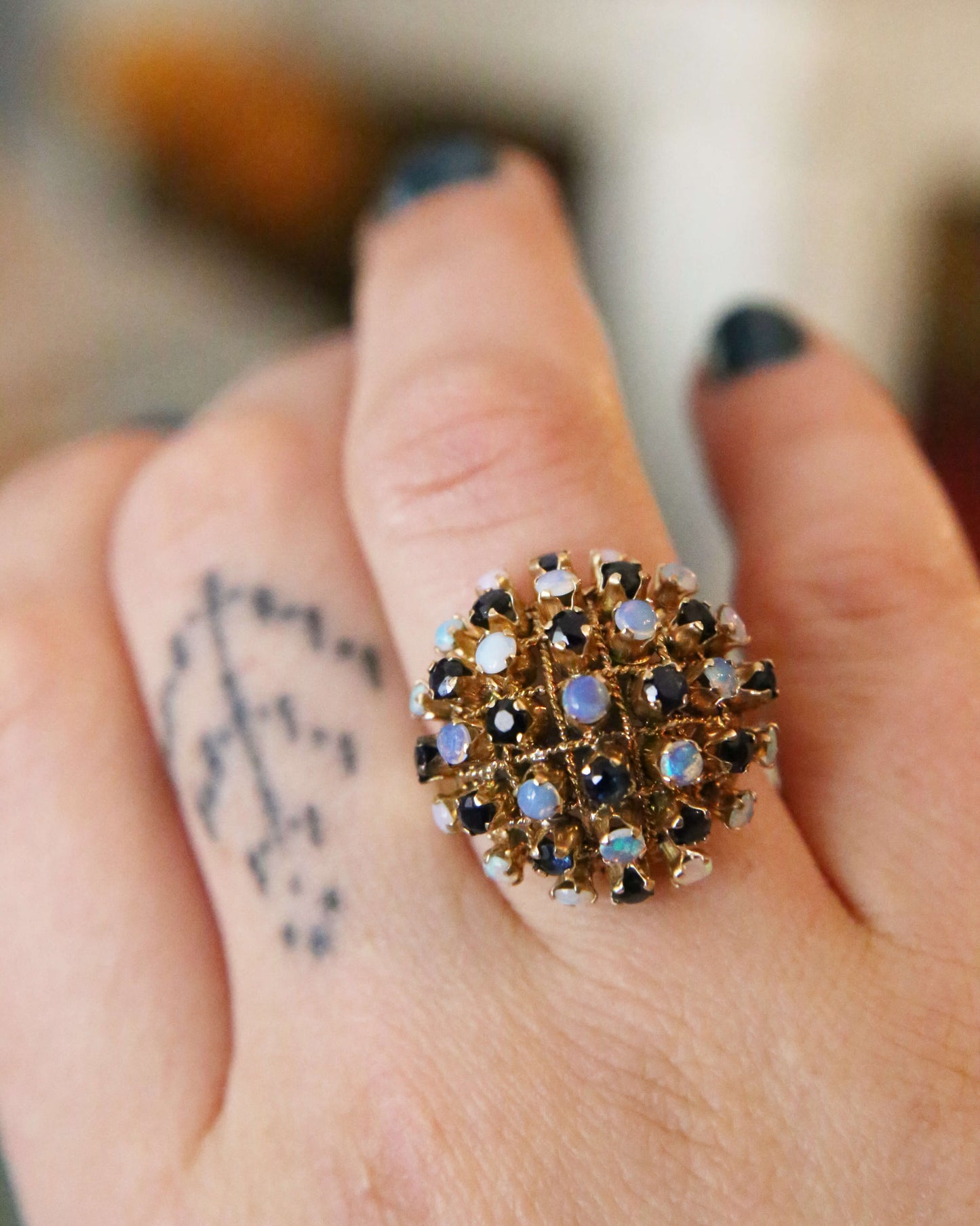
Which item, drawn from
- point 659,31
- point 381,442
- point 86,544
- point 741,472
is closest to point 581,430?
point 381,442

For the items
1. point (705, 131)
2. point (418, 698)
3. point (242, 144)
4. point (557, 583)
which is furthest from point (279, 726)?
point (242, 144)

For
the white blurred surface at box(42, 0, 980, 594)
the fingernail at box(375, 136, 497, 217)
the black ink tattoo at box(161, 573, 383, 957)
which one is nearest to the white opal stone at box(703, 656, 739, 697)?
the black ink tattoo at box(161, 573, 383, 957)

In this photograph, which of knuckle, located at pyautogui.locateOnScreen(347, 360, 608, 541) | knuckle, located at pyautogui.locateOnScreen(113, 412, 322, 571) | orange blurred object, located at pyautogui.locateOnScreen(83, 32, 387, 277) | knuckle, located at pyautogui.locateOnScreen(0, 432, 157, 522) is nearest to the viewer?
knuckle, located at pyautogui.locateOnScreen(347, 360, 608, 541)

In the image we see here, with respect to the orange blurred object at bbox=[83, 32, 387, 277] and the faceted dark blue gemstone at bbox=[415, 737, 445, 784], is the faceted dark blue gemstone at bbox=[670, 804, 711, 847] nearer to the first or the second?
the faceted dark blue gemstone at bbox=[415, 737, 445, 784]

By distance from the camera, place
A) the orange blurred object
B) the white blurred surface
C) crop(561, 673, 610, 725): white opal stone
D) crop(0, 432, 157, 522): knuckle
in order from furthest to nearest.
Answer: the orange blurred object < the white blurred surface < crop(0, 432, 157, 522): knuckle < crop(561, 673, 610, 725): white opal stone

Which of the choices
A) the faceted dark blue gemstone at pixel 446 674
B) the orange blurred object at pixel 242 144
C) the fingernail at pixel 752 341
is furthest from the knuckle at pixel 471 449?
the orange blurred object at pixel 242 144

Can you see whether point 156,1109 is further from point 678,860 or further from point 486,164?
point 486,164

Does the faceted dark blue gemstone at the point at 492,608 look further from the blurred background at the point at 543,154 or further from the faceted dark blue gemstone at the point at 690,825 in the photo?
the blurred background at the point at 543,154
